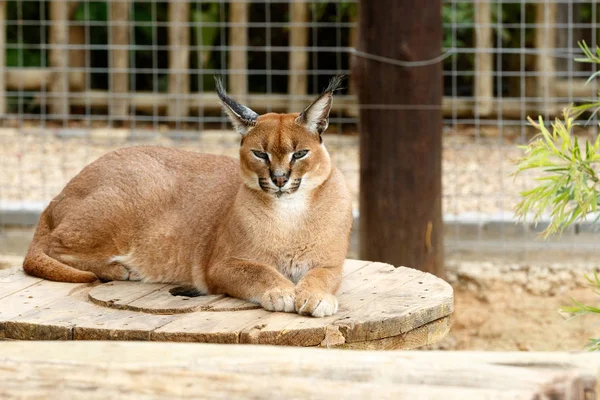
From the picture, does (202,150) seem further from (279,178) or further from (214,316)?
(214,316)

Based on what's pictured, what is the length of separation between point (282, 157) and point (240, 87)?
6.18 metres

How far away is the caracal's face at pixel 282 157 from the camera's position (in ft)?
13.9

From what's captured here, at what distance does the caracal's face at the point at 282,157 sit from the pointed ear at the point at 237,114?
0.03 metres

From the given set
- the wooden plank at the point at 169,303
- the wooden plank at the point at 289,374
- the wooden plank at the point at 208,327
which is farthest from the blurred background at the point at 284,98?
the wooden plank at the point at 289,374

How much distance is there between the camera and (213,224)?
187 inches

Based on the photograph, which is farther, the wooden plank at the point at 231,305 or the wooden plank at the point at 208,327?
the wooden plank at the point at 231,305

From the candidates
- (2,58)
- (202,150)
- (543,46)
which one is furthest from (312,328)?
(2,58)

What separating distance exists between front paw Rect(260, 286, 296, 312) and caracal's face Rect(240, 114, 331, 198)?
0.43 metres

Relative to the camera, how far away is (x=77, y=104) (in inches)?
457

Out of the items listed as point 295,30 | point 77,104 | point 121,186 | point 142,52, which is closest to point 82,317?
point 121,186

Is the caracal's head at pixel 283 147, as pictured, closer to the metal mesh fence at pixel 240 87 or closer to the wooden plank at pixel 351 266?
the wooden plank at pixel 351 266

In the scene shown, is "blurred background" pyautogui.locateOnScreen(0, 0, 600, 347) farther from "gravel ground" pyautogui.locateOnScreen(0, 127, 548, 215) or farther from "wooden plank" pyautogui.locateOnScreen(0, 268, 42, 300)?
"wooden plank" pyautogui.locateOnScreen(0, 268, 42, 300)

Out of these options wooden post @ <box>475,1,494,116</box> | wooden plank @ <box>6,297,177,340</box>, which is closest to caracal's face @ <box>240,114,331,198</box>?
wooden plank @ <box>6,297,177,340</box>

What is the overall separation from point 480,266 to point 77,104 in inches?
225
